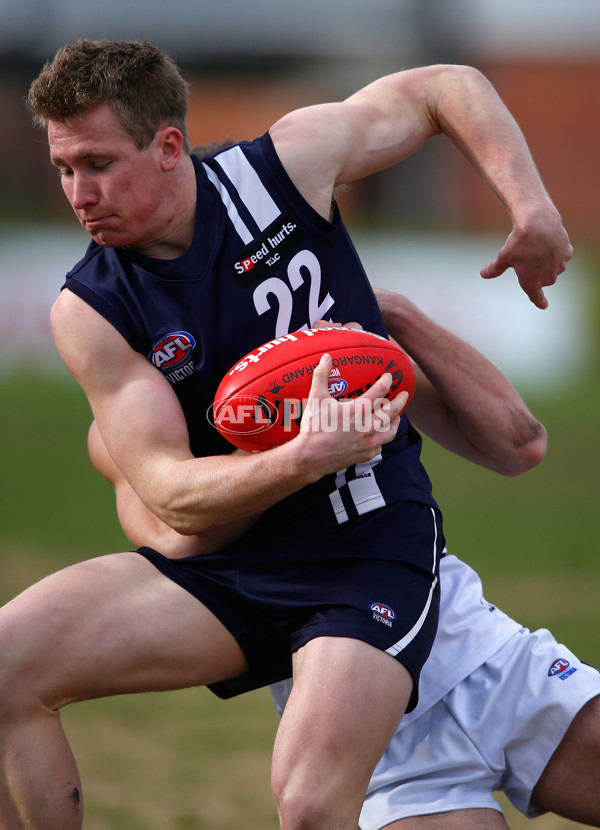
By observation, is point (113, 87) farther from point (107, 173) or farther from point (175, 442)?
point (175, 442)

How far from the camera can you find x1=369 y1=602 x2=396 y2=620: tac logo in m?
3.06

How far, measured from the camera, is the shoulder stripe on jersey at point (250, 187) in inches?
130

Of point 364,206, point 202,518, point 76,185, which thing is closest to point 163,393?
point 202,518

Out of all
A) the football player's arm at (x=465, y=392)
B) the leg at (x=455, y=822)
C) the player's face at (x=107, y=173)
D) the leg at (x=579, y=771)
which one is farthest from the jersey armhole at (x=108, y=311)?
the leg at (x=579, y=771)

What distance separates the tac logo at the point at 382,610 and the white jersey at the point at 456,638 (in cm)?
63

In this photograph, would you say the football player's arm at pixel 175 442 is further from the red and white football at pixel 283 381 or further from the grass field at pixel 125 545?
the grass field at pixel 125 545

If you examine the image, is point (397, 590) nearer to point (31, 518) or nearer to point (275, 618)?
point (275, 618)

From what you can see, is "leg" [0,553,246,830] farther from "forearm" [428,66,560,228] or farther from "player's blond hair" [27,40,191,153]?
"forearm" [428,66,560,228]

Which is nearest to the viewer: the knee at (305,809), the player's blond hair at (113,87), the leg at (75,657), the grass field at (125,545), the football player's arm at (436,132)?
the knee at (305,809)

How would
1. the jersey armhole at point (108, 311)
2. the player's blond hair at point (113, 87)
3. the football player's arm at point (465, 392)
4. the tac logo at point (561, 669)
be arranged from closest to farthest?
the player's blond hair at point (113, 87)
the jersey armhole at point (108, 311)
the tac logo at point (561, 669)
the football player's arm at point (465, 392)

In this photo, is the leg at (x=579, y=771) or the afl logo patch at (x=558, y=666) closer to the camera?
the leg at (x=579, y=771)

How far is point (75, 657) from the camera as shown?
2.92m

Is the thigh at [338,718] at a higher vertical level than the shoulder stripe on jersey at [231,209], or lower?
lower

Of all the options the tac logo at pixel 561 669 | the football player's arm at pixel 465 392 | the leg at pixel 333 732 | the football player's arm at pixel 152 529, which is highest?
the football player's arm at pixel 465 392
